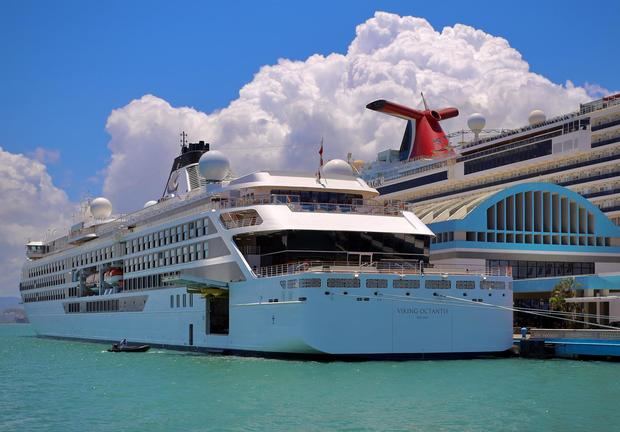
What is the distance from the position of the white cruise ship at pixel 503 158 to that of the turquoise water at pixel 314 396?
3470 cm

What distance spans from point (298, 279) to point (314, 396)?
11071mm

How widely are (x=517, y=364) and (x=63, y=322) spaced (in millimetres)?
50593

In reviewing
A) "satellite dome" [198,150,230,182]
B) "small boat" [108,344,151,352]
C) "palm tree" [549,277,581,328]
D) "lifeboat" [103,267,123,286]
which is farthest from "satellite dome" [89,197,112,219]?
"palm tree" [549,277,581,328]

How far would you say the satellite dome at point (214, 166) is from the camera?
59.0 metres

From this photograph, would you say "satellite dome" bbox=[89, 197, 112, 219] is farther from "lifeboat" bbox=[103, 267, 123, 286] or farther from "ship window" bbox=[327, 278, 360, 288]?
"ship window" bbox=[327, 278, 360, 288]

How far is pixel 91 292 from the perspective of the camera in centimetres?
7438

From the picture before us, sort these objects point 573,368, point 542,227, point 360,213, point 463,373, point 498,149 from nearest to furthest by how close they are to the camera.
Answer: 1. point 463,373
2. point 573,368
3. point 360,213
4. point 542,227
5. point 498,149

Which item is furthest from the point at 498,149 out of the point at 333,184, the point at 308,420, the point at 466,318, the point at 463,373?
the point at 308,420

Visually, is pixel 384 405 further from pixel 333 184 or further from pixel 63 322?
pixel 63 322

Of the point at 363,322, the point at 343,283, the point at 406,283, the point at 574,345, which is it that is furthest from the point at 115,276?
the point at 574,345

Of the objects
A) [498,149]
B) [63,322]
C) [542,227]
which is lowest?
[63,322]

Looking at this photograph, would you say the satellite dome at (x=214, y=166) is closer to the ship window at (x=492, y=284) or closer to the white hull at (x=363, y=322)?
the white hull at (x=363, y=322)

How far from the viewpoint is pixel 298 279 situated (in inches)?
1599

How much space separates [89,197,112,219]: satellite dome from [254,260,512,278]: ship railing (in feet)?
135
